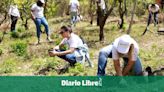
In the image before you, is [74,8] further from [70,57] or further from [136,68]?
[136,68]

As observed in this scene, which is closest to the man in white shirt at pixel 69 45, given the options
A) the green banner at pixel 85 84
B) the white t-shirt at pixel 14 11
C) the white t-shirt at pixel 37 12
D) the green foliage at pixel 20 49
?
the green banner at pixel 85 84

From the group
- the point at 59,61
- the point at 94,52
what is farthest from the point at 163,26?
the point at 59,61

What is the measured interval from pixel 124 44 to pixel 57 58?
3933 millimetres

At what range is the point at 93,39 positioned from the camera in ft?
49.7

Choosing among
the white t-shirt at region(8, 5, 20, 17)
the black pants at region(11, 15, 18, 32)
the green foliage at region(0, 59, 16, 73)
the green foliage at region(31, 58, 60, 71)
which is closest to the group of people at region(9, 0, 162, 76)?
the green foliage at region(31, 58, 60, 71)

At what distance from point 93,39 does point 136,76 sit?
23.3 ft

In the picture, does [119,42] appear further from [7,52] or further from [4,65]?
[7,52]

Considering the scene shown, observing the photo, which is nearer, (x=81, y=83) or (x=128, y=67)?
(x=81, y=83)

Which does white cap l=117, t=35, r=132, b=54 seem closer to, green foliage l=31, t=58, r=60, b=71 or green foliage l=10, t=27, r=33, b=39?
green foliage l=31, t=58, r=60, b=71

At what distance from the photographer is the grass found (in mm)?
10484

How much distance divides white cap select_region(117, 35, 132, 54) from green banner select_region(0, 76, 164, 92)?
55cm

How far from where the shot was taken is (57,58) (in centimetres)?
1129

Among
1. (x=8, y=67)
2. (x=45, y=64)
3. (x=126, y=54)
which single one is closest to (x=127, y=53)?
(x=126, y=54)

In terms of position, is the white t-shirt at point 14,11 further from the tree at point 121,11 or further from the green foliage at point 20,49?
the green foliage at point 20,49
